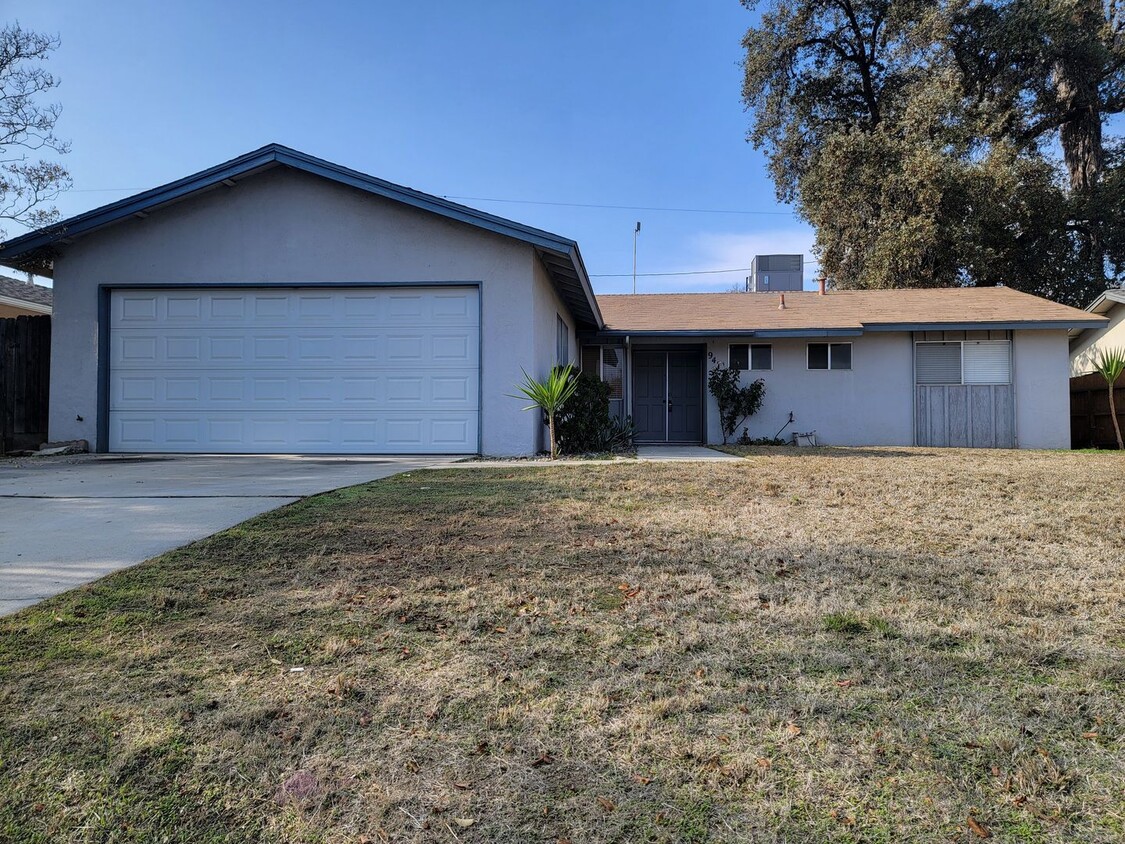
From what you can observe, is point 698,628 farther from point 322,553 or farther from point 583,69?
point 583,69

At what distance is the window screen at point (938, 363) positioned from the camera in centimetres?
1395

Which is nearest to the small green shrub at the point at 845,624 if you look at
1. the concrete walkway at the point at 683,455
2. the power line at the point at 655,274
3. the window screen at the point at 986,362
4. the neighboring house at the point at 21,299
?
the concrete walkway at the point at 683,455

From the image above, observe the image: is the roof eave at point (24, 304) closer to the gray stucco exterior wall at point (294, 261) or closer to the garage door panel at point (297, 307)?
the gray stucco exterior wall at point (294, 261)

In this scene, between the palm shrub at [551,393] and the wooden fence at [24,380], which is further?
the wooden fence at [24,380]

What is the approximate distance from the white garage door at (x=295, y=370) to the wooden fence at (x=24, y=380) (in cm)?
133

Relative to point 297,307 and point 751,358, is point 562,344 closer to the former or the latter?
point 751,358

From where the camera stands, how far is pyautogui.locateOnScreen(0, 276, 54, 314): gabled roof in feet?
50.8

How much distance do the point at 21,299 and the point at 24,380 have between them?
7662mm

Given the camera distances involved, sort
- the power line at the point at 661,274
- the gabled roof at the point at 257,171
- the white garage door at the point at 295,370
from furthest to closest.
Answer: the power line at the point at 661,274 → the white garage door at the point at 295,370 → the gabled roof at the point at 257,171

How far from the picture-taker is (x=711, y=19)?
18.9m

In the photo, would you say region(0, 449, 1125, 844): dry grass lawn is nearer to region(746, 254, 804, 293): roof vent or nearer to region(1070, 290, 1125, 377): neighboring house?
region(1070, 290, 1125, 377): neighboring house

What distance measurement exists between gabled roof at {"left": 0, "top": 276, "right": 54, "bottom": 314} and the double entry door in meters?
13.7

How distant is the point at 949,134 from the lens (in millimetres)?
18047

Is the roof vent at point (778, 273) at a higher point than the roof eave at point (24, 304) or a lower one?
higher
